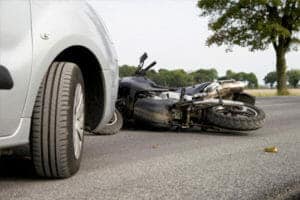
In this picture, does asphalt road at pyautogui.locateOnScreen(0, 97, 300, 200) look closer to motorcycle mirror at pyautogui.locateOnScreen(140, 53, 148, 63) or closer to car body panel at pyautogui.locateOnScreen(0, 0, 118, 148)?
car body panel at pyautogui.locateOnScreen(0, 0, 118, 148)

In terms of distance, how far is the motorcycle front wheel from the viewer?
6.77 meters

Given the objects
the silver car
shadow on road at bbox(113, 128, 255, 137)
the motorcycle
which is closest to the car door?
the silver car

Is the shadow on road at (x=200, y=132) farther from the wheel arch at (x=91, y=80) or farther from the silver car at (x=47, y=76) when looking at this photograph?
the silver car at (x=47, y=76)

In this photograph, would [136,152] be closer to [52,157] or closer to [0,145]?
[52,157]

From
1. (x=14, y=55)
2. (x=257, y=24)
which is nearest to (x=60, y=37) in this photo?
(x=14, y=55)

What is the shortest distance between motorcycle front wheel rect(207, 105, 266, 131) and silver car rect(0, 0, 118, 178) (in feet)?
9.38

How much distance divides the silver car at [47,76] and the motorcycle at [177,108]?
2.85m

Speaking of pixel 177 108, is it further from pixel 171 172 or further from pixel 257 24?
pixel 257 24

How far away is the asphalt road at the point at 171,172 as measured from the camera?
11.0ft

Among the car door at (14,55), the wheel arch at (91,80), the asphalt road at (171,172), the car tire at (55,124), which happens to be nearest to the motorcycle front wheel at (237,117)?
the asphalt road at (171,172)

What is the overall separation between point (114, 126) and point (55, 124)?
3.40 metres

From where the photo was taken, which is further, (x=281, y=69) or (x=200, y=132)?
(x=281, y=69)

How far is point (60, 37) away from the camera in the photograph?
363 centimetres

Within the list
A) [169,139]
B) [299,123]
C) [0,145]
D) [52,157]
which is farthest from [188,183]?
[299,123]
